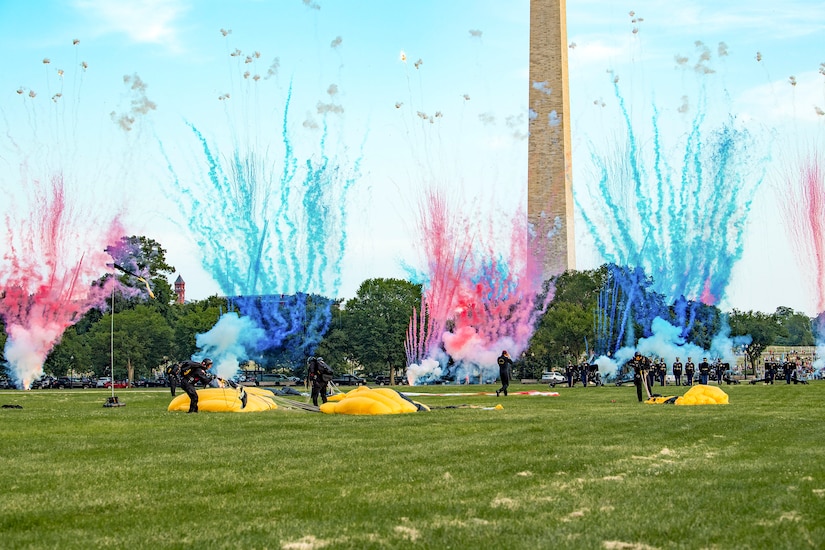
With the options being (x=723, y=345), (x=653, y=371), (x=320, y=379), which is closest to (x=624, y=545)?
(x=320, y=379)

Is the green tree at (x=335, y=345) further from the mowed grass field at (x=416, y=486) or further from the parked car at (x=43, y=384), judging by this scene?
the mowed grass field at (x=416, y=486)

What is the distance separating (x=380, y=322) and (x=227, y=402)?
2889 inches

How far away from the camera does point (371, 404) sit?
29.5m

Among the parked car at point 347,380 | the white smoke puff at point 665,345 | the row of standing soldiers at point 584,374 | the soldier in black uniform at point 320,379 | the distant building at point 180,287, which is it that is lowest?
the parked car at point 347,380

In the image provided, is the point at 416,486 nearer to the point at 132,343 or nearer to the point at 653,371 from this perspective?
the point at 653,371

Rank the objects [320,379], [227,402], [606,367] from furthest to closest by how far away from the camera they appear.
Answer: [606,367] → [320,379] → [227,402]

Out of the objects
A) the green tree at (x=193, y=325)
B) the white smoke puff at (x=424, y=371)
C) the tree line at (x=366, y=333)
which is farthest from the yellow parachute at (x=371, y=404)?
the green tree at (x=193, y=325)

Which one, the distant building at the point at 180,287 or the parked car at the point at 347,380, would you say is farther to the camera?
the distant building at the point at 180,287

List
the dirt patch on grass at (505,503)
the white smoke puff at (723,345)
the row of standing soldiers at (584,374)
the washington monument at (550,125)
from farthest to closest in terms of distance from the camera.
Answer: the white smoke puff at (723,345)
the washington monument at (550,125)
the row of standing soldiers at (584,374)
the dirt patch on grass at (505,503)

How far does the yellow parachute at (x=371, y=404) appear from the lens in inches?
1158

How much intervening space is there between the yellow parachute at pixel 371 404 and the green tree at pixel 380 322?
7211 cm

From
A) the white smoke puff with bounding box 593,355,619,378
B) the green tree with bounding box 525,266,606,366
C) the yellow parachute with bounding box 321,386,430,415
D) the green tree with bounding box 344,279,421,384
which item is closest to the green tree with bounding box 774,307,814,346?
the green tree with bounding box 525,266,606,366

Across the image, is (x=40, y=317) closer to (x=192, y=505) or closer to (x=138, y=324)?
(x=138, y=324)

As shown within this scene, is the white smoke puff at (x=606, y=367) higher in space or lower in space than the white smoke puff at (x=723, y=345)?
lower
